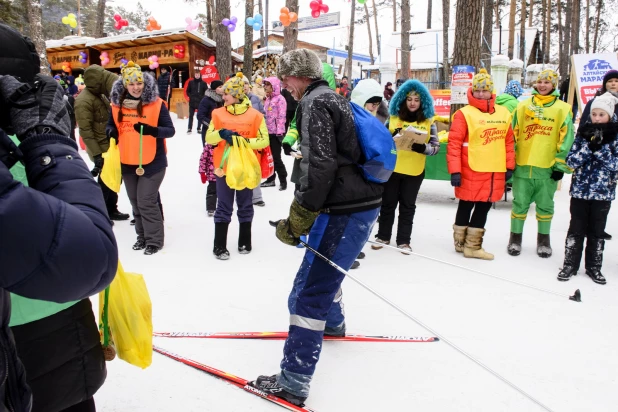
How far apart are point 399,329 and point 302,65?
207 cm

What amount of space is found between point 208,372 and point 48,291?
2.10 m

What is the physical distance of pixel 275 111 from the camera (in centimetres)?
880

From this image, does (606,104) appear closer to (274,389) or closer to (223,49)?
(274,389)

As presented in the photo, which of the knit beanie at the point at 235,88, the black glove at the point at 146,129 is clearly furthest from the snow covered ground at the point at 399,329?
the knit beanie at the point at 235,88

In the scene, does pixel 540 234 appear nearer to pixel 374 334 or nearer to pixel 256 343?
pixel 374 334

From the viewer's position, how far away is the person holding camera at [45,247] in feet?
2.93

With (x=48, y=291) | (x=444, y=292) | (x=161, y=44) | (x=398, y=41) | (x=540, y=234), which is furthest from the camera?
(x=398, y=41)

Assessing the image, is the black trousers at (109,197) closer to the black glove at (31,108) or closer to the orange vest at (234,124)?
the orange vest at (234,124)

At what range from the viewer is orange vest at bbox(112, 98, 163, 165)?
5.01 m

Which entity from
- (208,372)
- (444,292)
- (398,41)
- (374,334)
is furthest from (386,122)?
(398,41)

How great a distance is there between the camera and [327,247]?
2.65 metres

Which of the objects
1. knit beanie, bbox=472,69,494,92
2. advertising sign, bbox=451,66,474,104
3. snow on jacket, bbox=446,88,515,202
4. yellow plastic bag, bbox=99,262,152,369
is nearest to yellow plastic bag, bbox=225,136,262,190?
snow on jacket, bbox=446,88,515,202

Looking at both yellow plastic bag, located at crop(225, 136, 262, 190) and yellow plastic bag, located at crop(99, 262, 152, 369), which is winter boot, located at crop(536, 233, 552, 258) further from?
yellow plastic bag, located at crop(99, 262, 152, 369)

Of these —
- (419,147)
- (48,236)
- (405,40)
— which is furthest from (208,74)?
(48,236)
